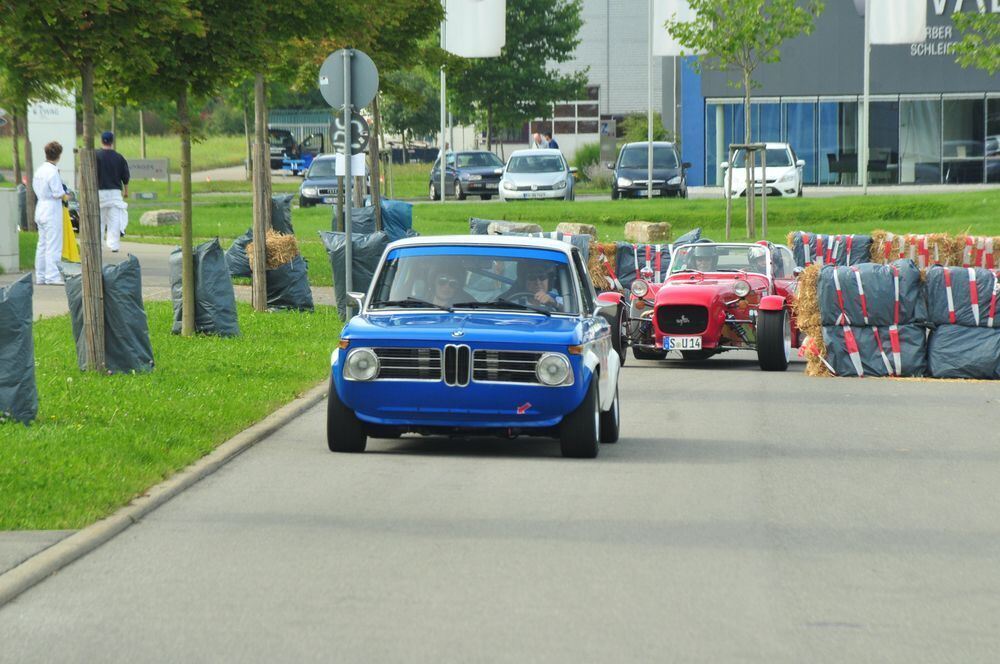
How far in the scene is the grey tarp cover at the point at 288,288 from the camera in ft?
67.9

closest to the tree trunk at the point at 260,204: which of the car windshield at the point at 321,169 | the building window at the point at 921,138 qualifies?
the car windshield at the point at 321,169

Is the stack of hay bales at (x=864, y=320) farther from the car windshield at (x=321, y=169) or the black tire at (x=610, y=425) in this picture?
the car windshield at (x=321, y=169)

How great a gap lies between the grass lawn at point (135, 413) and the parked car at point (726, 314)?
3.41m

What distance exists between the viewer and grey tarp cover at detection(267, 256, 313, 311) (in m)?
20.7

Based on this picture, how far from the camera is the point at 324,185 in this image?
49.4 meters

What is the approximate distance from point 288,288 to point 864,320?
23.4 ft

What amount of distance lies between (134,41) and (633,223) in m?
23.1

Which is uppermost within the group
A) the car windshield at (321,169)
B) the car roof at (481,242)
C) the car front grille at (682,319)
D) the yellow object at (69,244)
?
the car windshield at (321,169)

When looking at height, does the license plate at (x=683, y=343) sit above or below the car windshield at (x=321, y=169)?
below

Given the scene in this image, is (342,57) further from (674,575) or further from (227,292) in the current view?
(674,575)

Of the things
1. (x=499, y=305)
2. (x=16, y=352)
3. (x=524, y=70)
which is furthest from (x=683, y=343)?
(x=524, y=70)

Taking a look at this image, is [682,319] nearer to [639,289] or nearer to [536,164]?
[639,289]

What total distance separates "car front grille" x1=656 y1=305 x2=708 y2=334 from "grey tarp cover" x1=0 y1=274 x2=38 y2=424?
7.76 m

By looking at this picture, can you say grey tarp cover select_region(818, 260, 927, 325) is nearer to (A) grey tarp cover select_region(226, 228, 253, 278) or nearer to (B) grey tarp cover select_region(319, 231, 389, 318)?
(B) grey tarp cover select_region(319, 231, 389, 318)
